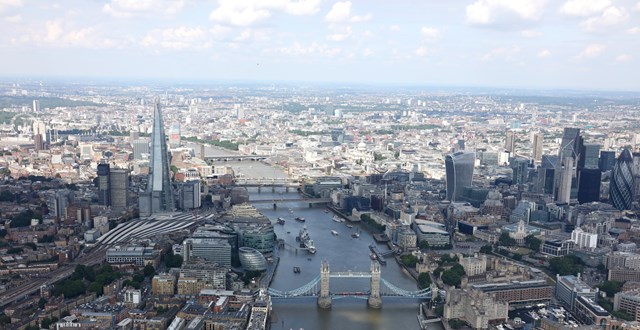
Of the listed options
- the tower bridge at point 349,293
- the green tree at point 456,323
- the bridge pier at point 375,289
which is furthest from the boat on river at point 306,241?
the green tree at point 456,323

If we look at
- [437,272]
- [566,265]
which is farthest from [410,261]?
[566,265]

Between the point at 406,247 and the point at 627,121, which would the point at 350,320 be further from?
the point at 627,121

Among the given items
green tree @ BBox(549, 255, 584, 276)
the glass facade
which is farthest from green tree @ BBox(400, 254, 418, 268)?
the glass facade

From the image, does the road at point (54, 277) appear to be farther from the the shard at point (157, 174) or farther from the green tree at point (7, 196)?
the green tree at point (7, 196)

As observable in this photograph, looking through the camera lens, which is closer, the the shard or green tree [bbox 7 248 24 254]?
green tree [bbox 7 248 24 254]

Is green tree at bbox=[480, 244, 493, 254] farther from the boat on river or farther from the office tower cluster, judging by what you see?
the office tower cluster

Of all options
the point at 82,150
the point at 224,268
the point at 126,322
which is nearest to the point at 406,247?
the point at 224,268
